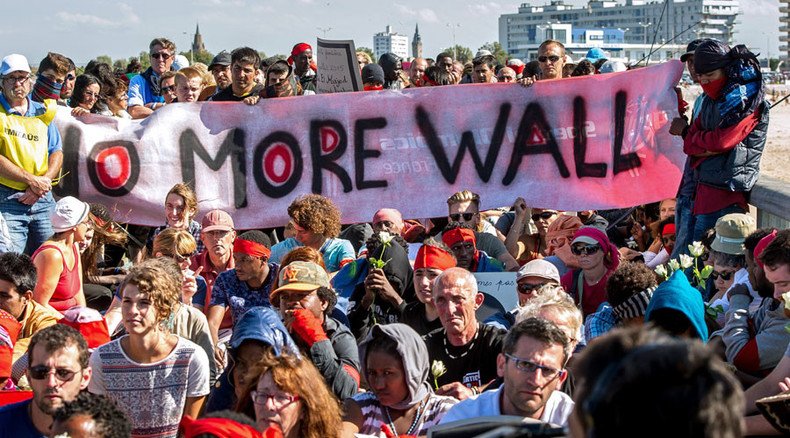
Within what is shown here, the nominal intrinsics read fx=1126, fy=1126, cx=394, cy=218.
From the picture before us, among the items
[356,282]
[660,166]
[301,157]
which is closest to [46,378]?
[356,282]

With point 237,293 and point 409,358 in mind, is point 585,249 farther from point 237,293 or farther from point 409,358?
point 409,358

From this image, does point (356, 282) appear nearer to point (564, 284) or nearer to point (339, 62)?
point (564, 284)

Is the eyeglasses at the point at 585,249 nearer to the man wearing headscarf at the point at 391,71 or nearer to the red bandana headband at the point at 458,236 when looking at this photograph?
the red bandana headband at the point at 458,236

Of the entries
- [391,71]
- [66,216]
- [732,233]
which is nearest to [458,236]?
[732,233]

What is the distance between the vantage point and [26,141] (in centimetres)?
852

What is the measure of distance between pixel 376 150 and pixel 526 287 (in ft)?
10.6

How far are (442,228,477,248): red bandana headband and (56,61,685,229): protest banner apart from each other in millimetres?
1933

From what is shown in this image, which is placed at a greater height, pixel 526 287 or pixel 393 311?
pixel 526 287

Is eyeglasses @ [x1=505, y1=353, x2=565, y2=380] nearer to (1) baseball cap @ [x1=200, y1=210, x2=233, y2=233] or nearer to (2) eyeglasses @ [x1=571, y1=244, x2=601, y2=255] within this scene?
(2) eyeglasses @ [x1=571, y1=244, x2=601, y2=255]

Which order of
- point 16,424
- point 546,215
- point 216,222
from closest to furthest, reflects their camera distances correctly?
point 16,424 < point 216,222 < point 546,215

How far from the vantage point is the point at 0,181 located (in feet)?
27.7

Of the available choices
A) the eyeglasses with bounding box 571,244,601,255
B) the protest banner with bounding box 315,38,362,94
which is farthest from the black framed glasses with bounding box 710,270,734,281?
the protest banner with bounding box 315,38,362,94

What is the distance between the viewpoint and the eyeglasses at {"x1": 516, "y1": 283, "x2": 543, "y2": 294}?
6.64 meters

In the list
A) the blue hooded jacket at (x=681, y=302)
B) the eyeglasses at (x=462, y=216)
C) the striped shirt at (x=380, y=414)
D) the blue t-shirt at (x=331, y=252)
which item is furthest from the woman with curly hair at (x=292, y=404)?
the eyeglasses at (x=462, y=216)
